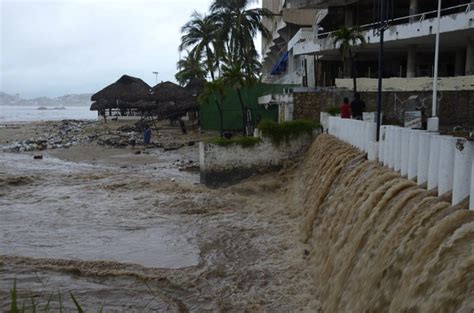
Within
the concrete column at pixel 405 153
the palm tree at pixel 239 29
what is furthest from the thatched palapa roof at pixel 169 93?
the concrete column at pixel 405 153

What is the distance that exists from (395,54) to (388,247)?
1211 inches

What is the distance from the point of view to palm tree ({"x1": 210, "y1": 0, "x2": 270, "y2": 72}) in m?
36.9

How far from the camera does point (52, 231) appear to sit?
495 inches

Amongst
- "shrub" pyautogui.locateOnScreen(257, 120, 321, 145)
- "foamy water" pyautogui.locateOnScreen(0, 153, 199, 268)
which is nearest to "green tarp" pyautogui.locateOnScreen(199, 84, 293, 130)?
"foamy water" pyautogui.locateOnScreen(0, 153, 199, 268)

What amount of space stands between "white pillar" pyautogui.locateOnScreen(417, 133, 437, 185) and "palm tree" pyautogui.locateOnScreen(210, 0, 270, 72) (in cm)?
3037

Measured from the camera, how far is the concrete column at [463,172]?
210 inches

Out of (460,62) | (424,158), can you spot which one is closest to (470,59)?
(460,62)

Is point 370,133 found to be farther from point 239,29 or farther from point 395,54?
point 239,29

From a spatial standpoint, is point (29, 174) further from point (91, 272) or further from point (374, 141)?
point (374, 141)

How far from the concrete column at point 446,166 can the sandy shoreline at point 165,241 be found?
2.91 metres

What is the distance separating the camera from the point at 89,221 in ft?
44.5

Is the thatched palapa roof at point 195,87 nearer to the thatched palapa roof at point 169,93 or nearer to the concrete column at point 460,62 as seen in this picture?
the thatched palapa roof at point 169,93

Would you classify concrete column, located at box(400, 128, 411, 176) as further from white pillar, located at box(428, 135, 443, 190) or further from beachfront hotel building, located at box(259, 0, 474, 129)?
beachfront hotel building, located at box(259, 0, 474, 129)

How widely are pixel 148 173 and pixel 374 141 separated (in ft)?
42.6
